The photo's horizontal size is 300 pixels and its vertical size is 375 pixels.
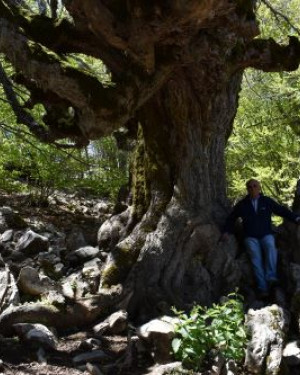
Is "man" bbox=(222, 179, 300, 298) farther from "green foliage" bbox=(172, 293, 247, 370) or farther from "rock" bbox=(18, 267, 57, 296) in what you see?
"rock" bbox=(18, 267, 57, 296)

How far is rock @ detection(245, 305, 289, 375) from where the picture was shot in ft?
14.2

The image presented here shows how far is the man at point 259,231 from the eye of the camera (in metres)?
5.88

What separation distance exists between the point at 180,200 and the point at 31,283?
2.19m

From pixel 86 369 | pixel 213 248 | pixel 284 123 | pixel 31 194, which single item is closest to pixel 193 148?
pixel 213 248

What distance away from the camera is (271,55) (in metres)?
6.24

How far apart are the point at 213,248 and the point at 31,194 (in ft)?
16.5

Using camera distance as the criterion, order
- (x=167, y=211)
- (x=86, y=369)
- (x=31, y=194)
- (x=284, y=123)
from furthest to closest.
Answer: (x=284, y=123), (x=31, y=194), (x=167, y=211), (x=86, y=369)

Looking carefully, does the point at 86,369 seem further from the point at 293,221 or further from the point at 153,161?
the point at 293,221

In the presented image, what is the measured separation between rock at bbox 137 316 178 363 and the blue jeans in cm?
185

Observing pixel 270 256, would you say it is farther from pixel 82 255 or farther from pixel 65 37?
pixel 65 37

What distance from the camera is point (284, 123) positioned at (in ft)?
40.9

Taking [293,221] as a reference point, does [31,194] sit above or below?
above

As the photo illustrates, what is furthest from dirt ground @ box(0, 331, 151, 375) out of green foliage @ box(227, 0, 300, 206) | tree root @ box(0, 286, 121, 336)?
green foliage @ box(227, 0, 300, 206)

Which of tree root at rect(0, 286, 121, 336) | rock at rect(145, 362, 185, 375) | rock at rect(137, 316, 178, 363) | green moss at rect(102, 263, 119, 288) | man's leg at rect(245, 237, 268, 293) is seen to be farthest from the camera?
man's leg at rect(245, 237, 268, 293)
